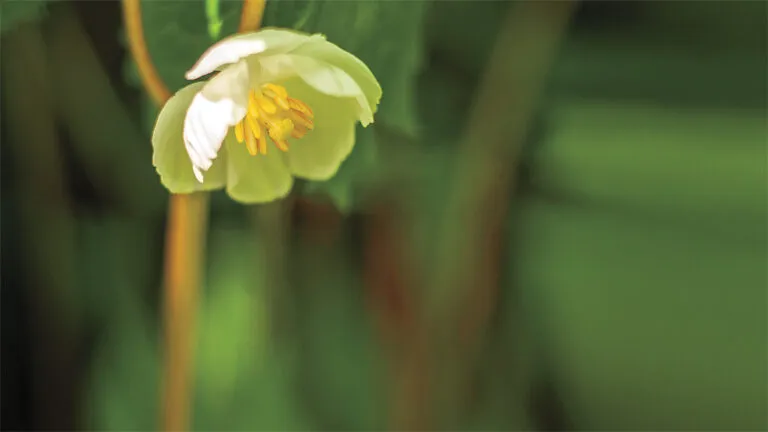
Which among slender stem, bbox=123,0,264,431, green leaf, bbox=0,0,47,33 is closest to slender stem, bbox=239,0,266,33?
slender stem, bbox=123,0,264,431

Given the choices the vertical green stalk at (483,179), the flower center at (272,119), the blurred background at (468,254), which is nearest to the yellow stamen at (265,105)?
the flower center at (272,119)

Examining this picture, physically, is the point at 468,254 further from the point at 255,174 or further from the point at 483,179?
the point at 255,174

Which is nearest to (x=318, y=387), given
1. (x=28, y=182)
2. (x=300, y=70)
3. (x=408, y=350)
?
(x=408, y=350)

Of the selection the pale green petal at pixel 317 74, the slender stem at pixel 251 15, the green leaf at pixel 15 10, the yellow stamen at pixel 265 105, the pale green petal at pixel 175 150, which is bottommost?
the pale green petal at pixel 175 150

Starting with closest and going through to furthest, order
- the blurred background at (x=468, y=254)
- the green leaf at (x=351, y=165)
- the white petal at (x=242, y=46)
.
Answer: the white petal at (x=242, y=46)
the green leaf at (x=351, y=165)
the blurred background at (x=468, y=254)

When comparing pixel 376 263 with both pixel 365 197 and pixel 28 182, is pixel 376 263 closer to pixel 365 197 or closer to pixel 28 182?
pixel 365 197

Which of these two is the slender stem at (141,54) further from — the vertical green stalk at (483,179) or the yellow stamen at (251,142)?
the vertical green stalk at (483,179)
